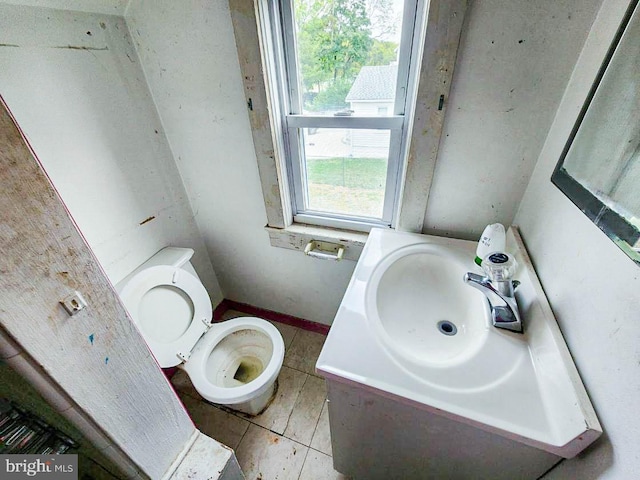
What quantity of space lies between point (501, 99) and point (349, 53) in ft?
1.65

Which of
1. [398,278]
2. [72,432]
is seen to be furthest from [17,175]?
[398,278]

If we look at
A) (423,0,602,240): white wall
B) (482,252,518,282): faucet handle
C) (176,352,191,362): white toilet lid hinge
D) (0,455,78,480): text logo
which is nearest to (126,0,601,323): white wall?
(423,0,602,240): white wall

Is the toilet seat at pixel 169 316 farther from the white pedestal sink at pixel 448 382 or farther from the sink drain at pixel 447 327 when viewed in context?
the sink drain at pixel 447 327

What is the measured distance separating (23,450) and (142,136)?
1049mm

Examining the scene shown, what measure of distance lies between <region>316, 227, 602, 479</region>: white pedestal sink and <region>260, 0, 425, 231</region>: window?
1.34 feet

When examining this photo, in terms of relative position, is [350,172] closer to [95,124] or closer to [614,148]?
[614,148]

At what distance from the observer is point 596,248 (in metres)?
0.51

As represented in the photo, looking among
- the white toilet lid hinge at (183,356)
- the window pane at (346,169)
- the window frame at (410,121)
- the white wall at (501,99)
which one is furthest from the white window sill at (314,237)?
the white toilet lid hinge at (183,356)

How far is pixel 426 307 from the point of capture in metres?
0.86

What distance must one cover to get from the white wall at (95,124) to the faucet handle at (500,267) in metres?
1.32

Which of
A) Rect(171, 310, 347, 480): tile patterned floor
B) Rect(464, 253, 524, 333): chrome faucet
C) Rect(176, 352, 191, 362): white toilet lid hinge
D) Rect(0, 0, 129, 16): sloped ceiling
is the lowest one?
Rect(171, 310, 347, 480): tile patterned floor

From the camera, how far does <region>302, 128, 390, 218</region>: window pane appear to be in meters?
1.02

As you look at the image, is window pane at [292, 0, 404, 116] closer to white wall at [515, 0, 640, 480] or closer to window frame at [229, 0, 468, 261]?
window frame at [229, 0, 468, 261]

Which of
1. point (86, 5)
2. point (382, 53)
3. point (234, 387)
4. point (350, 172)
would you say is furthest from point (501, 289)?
point (86, 5)
